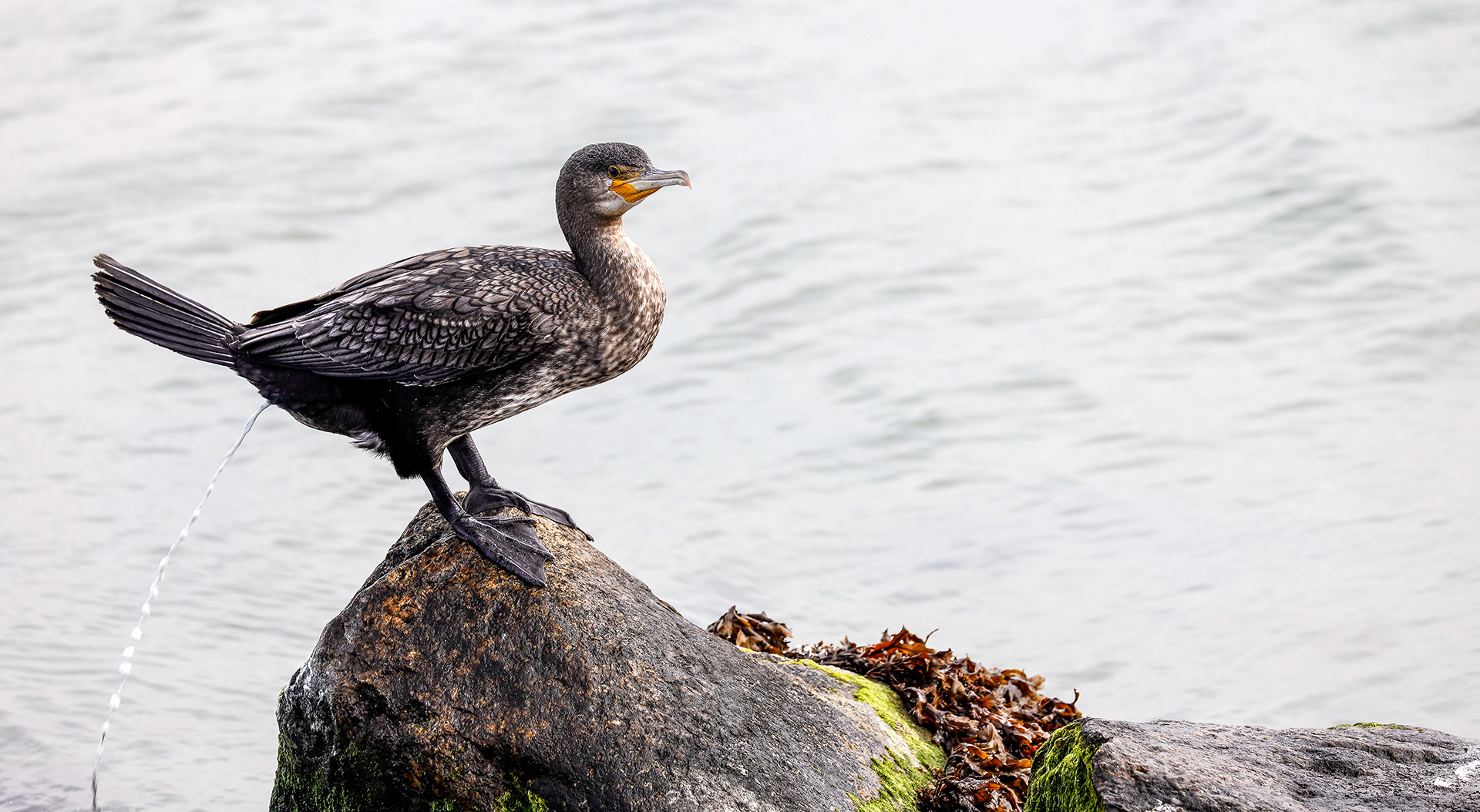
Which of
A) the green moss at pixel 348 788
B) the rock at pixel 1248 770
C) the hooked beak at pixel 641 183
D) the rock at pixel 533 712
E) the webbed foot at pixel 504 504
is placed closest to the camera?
the rock at pixel 1248 770

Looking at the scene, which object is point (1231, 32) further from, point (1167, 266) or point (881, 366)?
point (881, 366)

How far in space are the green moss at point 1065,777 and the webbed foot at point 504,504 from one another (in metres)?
1.87

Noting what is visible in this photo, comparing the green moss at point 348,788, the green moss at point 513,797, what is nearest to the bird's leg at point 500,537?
the green moss at point 513,797

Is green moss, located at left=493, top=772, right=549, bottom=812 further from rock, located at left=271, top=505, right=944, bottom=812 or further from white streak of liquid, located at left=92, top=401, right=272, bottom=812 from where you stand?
white streak of liquid, located at left=92, top=401, right=272, bottom=812

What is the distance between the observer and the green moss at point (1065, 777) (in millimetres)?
4004

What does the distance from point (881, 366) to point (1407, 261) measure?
16.2 feet

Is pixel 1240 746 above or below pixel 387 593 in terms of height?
below

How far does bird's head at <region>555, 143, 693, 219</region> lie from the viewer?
5215mm

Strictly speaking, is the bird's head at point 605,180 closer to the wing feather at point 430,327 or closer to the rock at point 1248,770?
the wing feather at point 430,327

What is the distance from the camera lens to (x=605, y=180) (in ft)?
17.2

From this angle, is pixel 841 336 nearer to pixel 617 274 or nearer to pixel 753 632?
pixel 753 632

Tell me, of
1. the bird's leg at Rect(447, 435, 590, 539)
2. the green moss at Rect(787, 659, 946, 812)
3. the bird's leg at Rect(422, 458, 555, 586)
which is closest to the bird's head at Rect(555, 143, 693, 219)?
the bird's leg at Rect(447, 435, 590, 539)

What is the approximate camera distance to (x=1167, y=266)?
43.3 feet

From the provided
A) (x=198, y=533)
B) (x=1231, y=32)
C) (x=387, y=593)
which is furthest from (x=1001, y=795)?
(x=1231, y=32)
